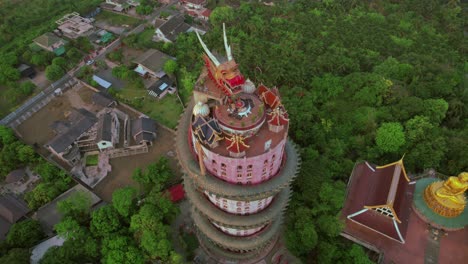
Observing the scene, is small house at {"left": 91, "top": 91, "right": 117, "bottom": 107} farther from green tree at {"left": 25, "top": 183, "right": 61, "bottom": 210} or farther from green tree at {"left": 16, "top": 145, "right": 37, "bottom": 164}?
green tree at {"left": 25, "top": 183, "right": 61, "bottom": 210}

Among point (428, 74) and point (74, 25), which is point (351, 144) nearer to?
point (428, 74)

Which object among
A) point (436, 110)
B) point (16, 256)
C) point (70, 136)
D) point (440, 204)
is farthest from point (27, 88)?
point (436, 110)

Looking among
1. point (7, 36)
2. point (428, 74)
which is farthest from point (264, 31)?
point (7, 36)

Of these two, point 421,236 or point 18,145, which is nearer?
point 421,236

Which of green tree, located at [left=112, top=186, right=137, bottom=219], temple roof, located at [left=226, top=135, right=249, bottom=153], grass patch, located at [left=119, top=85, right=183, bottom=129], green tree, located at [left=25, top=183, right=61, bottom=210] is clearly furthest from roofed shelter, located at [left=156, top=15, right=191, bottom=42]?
temple roof, located at [left=226, top=135, right=249, bottom=153]

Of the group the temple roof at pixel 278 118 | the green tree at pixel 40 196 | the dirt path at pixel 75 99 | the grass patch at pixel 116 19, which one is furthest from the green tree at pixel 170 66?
the temple roof at pixel 278 118

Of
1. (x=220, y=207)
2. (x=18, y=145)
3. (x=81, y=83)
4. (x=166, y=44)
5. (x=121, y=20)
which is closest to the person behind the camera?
(x=220, y=207)

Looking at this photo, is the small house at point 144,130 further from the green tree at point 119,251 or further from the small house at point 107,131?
the green tree at point 119,251

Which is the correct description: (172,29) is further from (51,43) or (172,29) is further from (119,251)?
(119,251)

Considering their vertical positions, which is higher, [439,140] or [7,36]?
[439,140]

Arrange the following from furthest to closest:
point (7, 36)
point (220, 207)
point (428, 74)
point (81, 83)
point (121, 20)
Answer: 1. point (121, 20)
2. point (7, 36)
3. point (81, 83)
4. point (428, 74)
5. point (220, 207)
